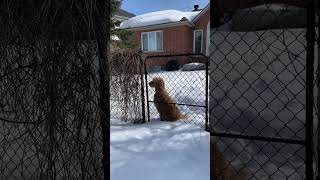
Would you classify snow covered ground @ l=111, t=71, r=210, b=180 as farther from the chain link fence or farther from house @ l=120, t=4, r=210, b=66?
house @ l=120, t=4, r=210, b=66

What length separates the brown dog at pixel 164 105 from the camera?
6699mm

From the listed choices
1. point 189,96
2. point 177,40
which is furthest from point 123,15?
point 189,96

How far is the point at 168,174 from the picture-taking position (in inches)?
137

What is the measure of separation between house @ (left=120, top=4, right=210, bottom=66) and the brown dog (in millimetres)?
14376

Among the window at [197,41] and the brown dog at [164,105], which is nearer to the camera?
the brown dog at [164,105]

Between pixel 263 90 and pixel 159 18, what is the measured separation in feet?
74.0

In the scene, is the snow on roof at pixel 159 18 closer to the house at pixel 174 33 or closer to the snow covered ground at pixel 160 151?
the house at pixel 174 33

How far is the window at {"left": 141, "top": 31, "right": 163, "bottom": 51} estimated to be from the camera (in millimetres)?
23984

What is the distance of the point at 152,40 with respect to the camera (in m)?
24.3

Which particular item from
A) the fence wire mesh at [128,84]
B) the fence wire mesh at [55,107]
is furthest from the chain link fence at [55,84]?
the fence wire mesh at [128,84]

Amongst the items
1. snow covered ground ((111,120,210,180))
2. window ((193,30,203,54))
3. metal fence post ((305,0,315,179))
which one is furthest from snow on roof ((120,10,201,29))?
metal fence post ((305,0,315,179))

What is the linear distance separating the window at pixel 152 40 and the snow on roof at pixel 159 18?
0.70 metres

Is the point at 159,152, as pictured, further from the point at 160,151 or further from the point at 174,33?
the point at 174,33

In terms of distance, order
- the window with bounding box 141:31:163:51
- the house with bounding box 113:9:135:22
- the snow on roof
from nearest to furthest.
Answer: the snow on roof, the window with bounding box 141:31:163:51, the house with bounding box 113:9:135:22
